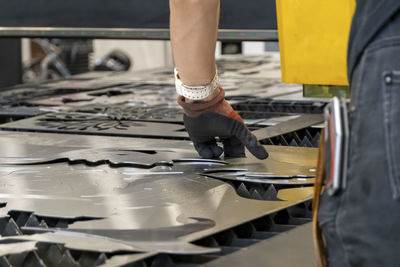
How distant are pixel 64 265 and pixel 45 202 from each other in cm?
32

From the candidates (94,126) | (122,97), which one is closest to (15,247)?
(94,126)

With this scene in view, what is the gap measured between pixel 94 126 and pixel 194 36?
0.95 metres

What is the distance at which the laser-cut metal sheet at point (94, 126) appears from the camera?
2.37 metres

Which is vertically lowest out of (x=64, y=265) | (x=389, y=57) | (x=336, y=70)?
(x=64, y=265)

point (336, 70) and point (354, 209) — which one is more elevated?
point (336, 70)

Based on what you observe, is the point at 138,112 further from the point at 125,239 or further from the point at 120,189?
the point at 125,239

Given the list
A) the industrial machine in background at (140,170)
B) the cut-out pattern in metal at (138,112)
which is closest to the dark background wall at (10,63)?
the industrial machine in background at (140,170)

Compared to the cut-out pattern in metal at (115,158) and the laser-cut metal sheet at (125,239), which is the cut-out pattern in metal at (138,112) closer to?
the cut-out pattern in metal at (115,158)

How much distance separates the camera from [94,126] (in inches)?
99.5

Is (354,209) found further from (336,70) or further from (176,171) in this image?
(336,70)

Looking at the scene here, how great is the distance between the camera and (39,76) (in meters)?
6.92

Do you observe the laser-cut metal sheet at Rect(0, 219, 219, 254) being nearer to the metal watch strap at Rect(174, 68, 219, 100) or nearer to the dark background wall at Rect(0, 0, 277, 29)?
the metal watch strap at Rect(174, 68, 219, 100)

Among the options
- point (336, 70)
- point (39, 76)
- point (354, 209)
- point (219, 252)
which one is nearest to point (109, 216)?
point (219, 252)

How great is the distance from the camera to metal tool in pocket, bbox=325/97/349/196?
0.88 m
